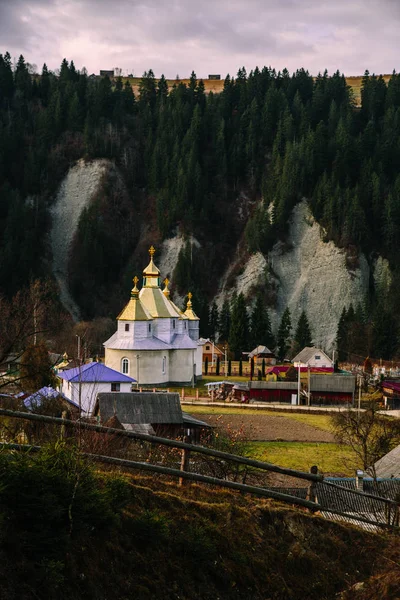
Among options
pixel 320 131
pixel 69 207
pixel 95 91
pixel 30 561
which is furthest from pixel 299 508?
pixel 95 91

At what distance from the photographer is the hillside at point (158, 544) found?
986 centimetres

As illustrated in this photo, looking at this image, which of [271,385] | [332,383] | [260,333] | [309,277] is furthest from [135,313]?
[309,277]

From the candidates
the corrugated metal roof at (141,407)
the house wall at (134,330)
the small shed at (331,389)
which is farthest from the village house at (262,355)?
the corrugated metal roof at (141,407)

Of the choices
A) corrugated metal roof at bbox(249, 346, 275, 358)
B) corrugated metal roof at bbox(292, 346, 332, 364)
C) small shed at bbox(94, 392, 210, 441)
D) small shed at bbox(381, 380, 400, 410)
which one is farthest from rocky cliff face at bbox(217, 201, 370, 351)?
small shed at bbox(94, 392, 210, 441)

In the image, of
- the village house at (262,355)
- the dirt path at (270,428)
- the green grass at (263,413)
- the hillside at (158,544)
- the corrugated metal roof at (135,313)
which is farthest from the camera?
the village house at (262,355)

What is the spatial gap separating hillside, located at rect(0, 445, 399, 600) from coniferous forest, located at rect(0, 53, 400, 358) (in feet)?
302

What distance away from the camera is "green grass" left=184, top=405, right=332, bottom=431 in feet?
184

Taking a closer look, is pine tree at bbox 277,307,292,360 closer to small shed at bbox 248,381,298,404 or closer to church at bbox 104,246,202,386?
church at bbox 104,246,202,386

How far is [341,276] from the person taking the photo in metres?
107

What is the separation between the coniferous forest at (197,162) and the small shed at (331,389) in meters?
40.6

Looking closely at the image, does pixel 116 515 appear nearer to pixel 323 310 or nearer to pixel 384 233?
pixel 323 310

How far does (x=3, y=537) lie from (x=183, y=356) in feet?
205

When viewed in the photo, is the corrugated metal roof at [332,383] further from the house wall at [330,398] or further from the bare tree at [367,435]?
the bare tree at [367,435]

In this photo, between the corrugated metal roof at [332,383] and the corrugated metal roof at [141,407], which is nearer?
the corrugated metal roof at [141,407]
